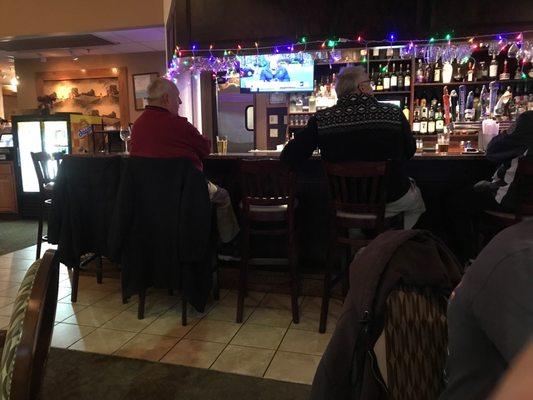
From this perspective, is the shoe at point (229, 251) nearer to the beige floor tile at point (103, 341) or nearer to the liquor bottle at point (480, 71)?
the beige floor tile at point (103, 341)

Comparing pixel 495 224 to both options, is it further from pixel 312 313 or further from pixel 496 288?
pixel 496 288

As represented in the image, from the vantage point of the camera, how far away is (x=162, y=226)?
283 centimetres

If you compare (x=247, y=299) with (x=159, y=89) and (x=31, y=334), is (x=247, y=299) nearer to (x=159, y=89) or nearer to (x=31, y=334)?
(x=159, y=89)

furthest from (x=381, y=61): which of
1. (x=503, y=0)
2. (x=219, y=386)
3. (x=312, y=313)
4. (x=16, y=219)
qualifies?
(x=16, y=219)

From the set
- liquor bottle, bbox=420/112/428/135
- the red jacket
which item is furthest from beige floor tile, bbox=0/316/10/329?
liquor bottle, bbox=420/112/428/135

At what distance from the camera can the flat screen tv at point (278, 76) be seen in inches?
216

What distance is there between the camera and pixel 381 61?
543 centimetres

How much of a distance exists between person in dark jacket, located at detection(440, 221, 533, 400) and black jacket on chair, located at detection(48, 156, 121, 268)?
105 inches

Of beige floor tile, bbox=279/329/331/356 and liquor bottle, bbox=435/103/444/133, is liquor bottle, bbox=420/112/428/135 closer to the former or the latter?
liquor bottle, bbox=435/103/444/133

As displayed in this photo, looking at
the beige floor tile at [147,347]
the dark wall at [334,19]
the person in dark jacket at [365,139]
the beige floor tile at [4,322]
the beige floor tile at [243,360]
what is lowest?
the beige floor tile at [243,360]

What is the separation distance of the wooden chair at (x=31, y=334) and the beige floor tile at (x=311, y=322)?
7.01ft

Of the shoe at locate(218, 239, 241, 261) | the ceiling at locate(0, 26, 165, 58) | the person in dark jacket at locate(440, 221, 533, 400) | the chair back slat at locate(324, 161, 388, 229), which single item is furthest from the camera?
the ceiling at locate(0, 26, 165, 58)

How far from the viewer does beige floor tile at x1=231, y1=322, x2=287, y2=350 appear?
2627mm

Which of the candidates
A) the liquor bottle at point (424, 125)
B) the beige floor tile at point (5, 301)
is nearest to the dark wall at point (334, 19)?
the liquor bottle at point (424, 125)
